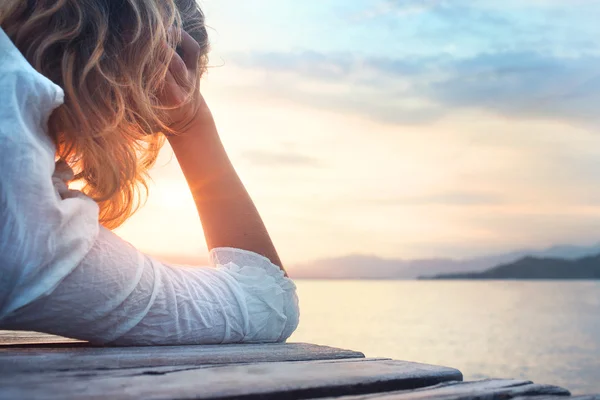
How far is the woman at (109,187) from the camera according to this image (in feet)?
3.63

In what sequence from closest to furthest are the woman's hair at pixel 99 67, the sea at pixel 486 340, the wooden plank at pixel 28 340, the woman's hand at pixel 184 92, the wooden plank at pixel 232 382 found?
the wooden plank at pixel 232 382
the woman's hair at pixel 99 67
the wooden plank at pixel 28 340
the woman's hand at pixel 184 92
the sea at pixel 486 340

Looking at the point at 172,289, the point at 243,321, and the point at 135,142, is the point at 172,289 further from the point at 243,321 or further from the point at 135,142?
the point at 135,142

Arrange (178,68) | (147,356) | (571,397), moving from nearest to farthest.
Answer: (571,397)
(147,356)
(178,68)

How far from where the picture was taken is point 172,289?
141cm

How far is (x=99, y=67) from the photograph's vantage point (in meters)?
1.39

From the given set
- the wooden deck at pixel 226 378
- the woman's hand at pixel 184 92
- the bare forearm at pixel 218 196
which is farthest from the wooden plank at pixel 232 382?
the woman's hand at pixel 184 92

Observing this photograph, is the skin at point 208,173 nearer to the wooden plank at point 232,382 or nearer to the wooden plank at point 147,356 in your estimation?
the wooden plank at point 147,356

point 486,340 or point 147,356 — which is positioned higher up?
point 147,356

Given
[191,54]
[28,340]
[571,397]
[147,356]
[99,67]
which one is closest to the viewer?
[571,397]

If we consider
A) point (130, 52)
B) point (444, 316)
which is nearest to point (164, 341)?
point (130, 52)

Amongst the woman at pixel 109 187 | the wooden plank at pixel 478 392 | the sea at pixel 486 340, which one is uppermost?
the woman at pixel 109 187

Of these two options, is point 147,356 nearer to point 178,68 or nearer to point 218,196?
point 218,196

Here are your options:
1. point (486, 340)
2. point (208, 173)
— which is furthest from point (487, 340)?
point (208, 173)

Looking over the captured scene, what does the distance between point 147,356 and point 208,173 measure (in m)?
0.67
